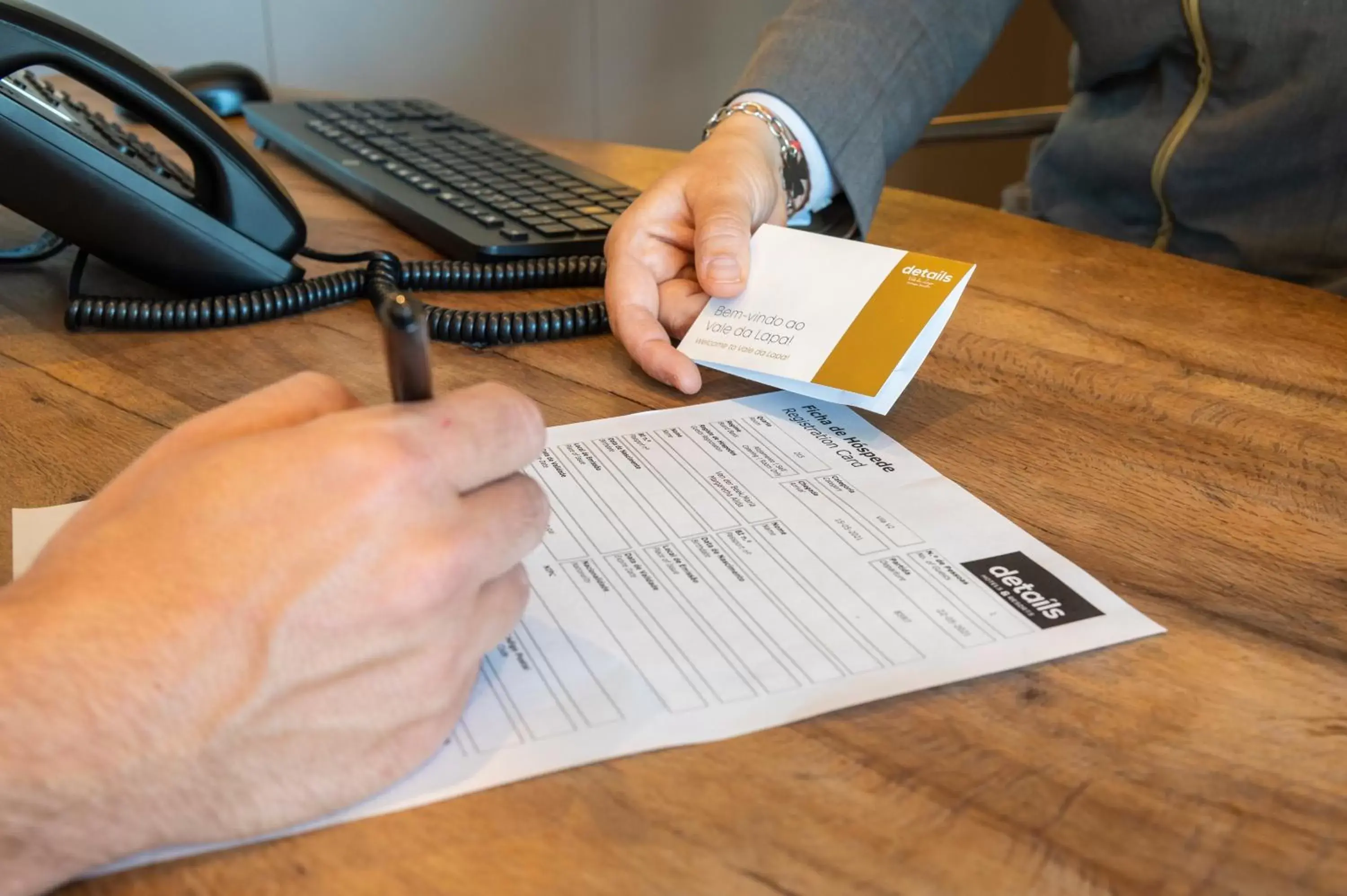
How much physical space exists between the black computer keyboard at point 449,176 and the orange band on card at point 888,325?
0.30m

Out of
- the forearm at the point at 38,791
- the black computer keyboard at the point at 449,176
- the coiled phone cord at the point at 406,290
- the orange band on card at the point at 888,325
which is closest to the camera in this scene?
the forearm at the point at 38,791

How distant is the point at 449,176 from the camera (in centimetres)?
102

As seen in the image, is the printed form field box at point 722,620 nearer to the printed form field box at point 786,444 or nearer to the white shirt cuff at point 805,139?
the printed form field box at point 786,444

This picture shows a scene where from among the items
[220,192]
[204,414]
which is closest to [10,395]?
[220,192]

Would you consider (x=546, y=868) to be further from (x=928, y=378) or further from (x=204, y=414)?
(x=928, y=378)

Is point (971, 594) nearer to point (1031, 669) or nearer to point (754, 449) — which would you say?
point (1031, 669)

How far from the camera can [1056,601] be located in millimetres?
482

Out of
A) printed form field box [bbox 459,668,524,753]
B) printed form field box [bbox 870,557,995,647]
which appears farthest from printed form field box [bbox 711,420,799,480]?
printed form field box [bbox 459,668,524,753]

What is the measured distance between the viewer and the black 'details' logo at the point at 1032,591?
0.47m

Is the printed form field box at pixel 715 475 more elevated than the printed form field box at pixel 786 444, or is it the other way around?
the printed form field box at pixel 786 444

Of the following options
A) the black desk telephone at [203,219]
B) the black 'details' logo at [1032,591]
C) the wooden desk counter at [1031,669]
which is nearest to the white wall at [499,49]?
the black desk telephone at [203,219]

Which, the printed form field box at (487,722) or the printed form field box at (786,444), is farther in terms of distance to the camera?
the printed form field box at (786,444)

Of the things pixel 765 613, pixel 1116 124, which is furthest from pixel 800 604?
pixel 1116 124

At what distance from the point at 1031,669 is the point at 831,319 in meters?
0.31
